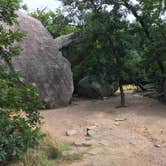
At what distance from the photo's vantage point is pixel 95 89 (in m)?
13.3

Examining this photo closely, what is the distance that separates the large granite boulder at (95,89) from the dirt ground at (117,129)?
0.81 m

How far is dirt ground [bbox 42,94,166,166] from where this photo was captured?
6.75 meters

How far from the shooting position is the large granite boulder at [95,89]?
43.7ft

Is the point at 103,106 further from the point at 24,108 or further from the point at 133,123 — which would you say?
the point at 24,108

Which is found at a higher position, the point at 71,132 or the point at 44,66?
the point at 44,66

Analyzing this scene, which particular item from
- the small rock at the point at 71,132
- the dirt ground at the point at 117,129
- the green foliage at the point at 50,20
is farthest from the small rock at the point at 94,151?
the green foliage at the point at 50,20

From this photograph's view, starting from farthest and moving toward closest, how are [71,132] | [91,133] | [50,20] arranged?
[50,20] < [71,132] < [91,133]

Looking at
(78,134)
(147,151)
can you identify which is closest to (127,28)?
(78,134)

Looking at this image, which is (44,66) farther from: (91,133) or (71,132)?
(91,133)

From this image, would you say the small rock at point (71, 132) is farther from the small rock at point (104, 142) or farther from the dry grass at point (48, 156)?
the dry grass at point (48, 156)

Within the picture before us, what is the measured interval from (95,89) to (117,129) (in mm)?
4804

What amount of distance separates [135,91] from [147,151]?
7.52m

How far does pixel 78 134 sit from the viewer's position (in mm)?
8344

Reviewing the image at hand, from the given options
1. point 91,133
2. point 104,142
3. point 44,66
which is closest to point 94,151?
point 104,142
